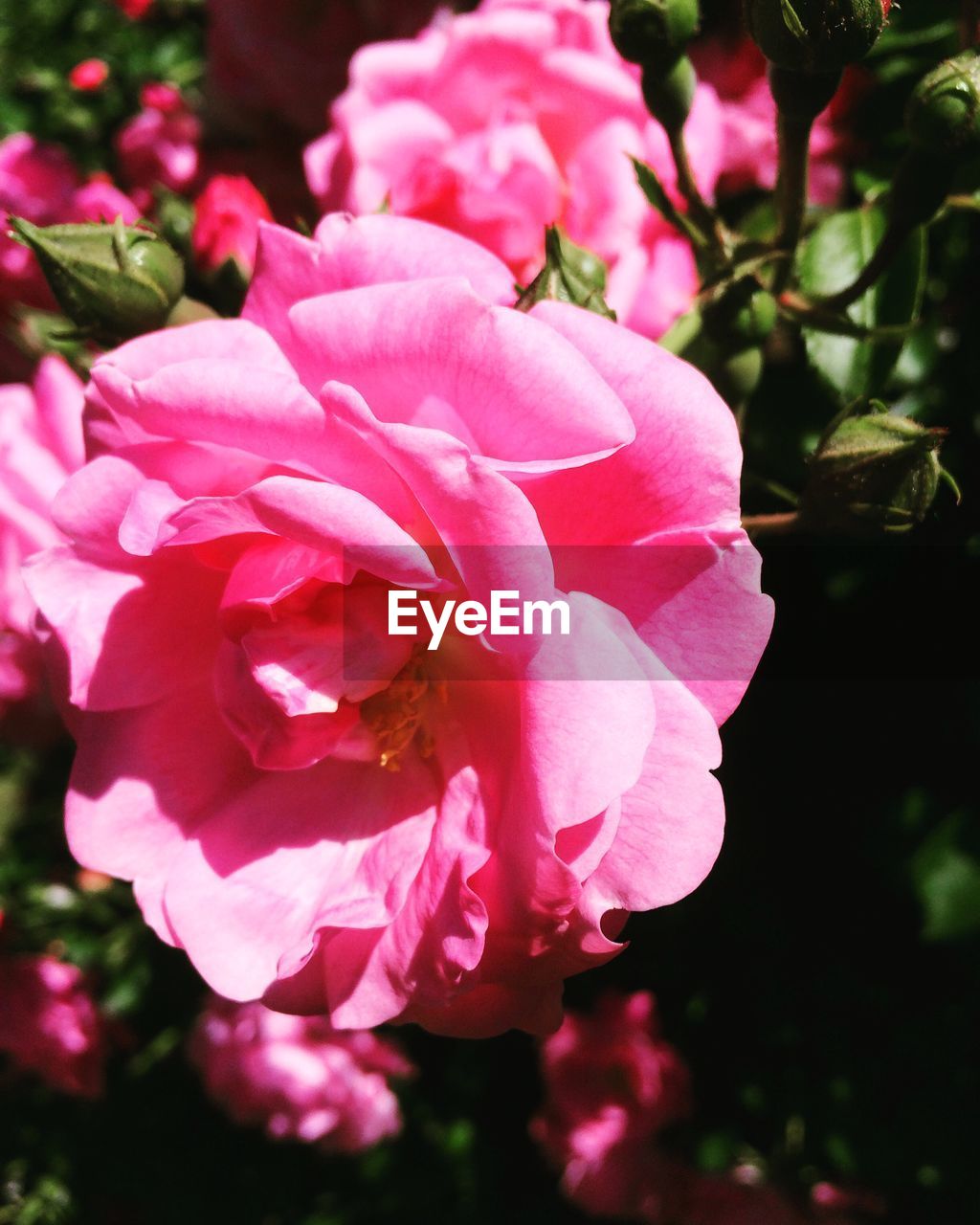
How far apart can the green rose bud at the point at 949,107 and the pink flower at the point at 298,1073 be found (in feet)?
5.58

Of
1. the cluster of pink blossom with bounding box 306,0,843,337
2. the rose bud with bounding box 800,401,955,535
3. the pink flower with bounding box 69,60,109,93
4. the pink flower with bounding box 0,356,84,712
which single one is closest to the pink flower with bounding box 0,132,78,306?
the pink flower with bounding box 0,356,84,712

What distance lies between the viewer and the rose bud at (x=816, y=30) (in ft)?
2.62

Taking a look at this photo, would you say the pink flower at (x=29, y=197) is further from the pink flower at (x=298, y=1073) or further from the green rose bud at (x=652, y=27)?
the pink flower at (x=298, y=1073)

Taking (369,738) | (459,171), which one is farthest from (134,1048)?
(459,171)

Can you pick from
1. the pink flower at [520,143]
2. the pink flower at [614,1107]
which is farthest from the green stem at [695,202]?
the pink flower at [614,1107]

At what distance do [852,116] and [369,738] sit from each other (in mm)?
1080

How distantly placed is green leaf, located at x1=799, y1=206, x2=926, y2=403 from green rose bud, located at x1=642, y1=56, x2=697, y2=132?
0.19 metres

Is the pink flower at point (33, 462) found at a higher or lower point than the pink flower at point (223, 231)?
lower

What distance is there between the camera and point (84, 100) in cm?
227

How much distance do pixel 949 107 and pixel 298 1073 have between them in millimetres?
1832

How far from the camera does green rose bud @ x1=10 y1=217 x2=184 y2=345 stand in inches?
37.4

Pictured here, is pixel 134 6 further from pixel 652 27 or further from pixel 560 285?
pixel 560 285

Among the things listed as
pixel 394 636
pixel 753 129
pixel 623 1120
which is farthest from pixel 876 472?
pixel 623 1120

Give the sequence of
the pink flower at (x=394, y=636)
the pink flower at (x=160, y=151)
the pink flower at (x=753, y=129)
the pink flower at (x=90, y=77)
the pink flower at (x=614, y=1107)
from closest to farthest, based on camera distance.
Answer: the pink flower at (x=394, y=636)
the pink flower at (x=753, y=129)
the pink flower at (x=160, y=151)
the pink flower at (x=614, y=1107)
the pink flower at (x=90, y=77)
